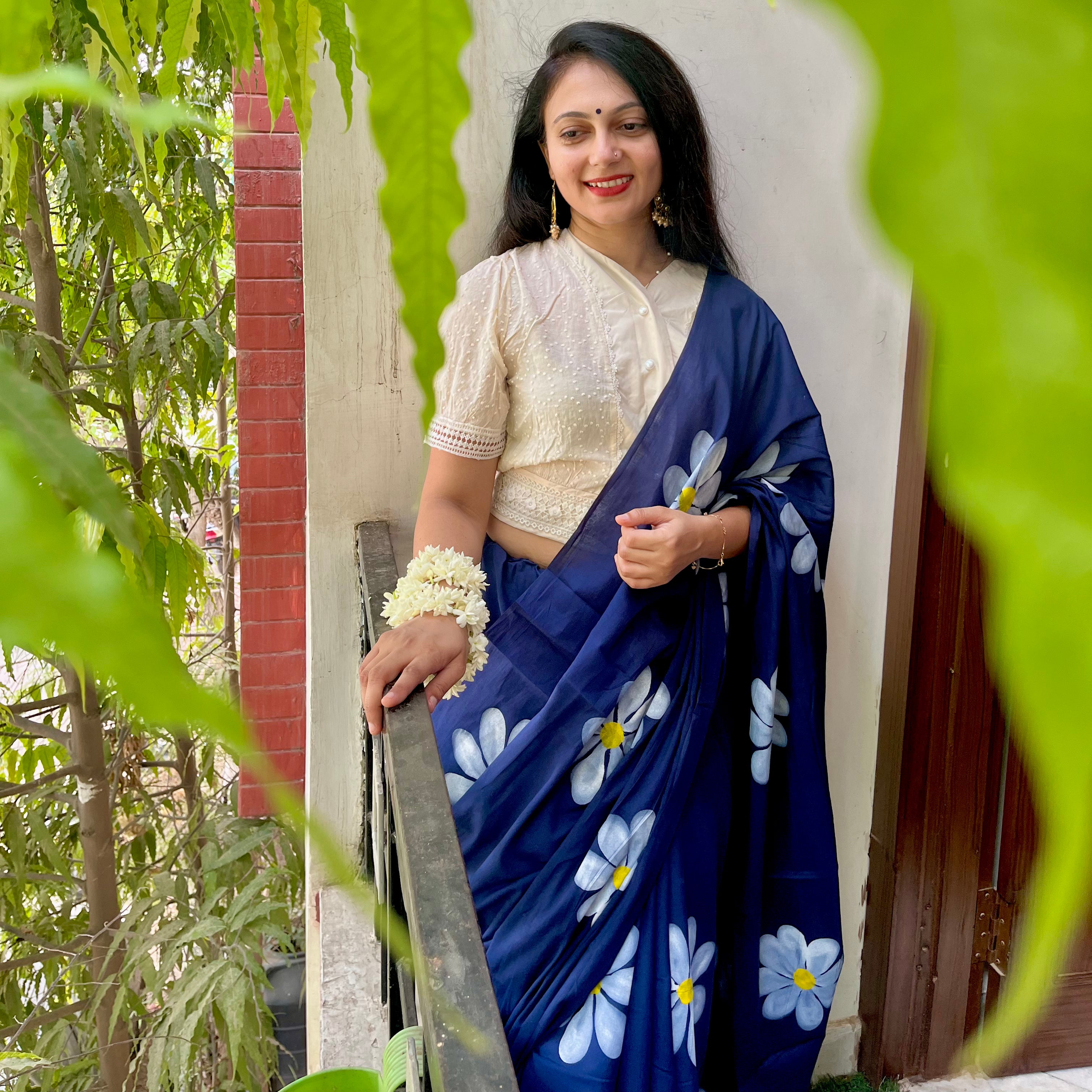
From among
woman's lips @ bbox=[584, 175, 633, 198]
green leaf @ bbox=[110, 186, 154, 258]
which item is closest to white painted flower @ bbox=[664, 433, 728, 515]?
A: woman's lips @ bbox=[584, 175, 633, 198]

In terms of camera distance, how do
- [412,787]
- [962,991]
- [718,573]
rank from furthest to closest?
[962,991] < [718,573] < [412,787]

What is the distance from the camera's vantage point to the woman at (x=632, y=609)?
132 cm

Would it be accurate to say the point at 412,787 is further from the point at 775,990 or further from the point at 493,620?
the point at 775,990

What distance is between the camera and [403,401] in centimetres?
163

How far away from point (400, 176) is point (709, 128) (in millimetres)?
1622

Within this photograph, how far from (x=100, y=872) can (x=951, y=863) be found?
5.21 ft

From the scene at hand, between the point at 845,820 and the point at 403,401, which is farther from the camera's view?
the point at 845,820

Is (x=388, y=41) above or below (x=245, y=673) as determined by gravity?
above

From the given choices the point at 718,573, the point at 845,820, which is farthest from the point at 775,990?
the point at 718,573

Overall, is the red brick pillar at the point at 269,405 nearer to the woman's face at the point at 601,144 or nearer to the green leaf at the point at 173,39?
the woman's face at the point at 601,144

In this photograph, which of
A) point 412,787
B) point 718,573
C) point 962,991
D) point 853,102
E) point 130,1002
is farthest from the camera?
point 130,1002

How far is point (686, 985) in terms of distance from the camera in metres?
1.33

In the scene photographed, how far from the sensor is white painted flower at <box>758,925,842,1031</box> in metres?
1.54

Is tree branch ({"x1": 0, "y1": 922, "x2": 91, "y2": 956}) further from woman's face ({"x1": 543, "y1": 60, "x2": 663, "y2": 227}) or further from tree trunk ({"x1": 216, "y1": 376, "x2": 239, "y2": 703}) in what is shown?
woman's face ({"x1": 543, "y1": 60, "x2": 663, "y2": 227})
